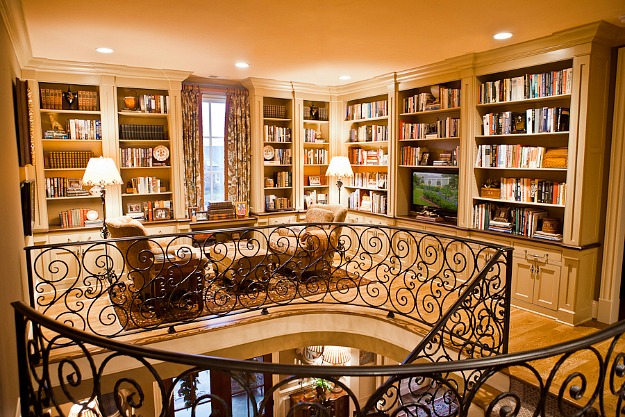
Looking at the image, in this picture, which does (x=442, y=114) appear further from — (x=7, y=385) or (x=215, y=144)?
(x=7, y=385)

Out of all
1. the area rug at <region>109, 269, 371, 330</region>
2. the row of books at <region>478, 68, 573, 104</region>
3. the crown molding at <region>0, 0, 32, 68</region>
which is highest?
the crown molding at <region>0, 0, 32, 68</region>

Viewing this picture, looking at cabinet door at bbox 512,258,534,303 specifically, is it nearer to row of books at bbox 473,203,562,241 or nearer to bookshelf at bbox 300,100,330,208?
row of books at bbox 473,203,562,241

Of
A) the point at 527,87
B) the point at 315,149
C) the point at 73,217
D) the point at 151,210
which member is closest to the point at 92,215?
the point at 73,217

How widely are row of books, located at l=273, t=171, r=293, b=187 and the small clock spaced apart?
76.8 inches

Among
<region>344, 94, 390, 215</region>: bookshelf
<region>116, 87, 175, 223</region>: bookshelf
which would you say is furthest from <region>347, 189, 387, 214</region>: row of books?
<region>116, 87, 175, 223</region>: bookshelf

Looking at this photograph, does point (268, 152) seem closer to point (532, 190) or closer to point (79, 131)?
point (79, 131)

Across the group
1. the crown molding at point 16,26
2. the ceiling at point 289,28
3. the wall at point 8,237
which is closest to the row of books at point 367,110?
the ceiling at point 289,28

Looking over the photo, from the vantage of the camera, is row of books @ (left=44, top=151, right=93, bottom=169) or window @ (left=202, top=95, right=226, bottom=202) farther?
window @ (left=202, top=95, right=226, bottom=202)

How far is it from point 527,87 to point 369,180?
3.16m

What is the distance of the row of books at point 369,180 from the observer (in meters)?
7.37

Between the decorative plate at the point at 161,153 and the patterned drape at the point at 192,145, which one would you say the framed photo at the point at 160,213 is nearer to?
the patterned drape at the point at 192,145

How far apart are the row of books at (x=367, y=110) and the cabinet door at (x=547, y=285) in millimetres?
3491

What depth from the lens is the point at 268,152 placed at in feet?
25.1

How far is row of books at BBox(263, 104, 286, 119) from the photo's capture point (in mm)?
7578
